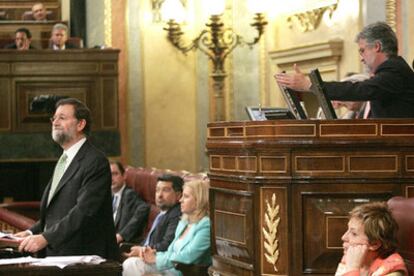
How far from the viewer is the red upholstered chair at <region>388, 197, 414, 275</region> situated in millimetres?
4707

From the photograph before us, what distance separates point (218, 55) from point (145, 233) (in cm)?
510

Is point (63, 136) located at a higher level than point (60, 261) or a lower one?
higher

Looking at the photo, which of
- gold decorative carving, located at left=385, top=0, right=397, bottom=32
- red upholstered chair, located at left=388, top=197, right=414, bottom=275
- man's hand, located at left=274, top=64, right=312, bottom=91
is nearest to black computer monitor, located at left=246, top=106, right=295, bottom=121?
man's hand, located at left=274, top=64, right=312, bottom=91

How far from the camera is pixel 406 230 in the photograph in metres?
4.73

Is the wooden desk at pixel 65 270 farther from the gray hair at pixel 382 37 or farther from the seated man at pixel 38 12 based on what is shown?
the seated man at pixel 38 12

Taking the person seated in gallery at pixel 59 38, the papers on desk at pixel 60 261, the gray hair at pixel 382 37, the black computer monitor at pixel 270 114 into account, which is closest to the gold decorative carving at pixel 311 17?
the person seated in gallery at pixel 59 38

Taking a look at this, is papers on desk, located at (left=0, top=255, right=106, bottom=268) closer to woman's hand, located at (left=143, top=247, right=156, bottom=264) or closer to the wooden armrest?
the wooden armrest

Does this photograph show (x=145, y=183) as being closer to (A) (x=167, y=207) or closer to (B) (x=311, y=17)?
(A) (x=167, y=207)

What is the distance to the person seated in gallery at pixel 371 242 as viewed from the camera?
4609 mm

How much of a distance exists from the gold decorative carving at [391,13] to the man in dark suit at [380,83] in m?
4.32

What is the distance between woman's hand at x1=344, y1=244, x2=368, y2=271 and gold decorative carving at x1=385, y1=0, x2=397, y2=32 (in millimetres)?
5857

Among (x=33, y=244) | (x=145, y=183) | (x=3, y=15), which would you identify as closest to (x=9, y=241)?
(x=33, y=244)

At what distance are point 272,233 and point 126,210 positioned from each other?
3.83m

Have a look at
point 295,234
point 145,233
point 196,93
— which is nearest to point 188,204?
point 295,234
